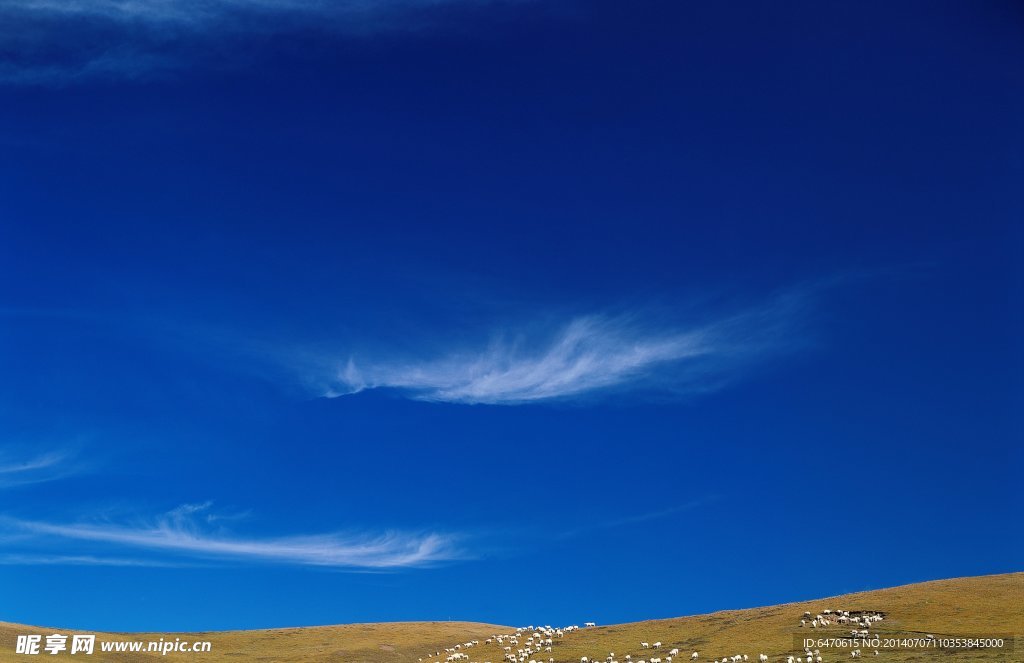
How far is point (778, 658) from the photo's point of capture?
341 ft

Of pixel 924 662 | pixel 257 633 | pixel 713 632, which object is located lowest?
pixel 924 662

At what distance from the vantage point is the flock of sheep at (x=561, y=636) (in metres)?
107

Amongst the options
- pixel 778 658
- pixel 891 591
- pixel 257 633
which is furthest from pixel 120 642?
pixel 891 591

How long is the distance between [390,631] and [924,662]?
11112cm

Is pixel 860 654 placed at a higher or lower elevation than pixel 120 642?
lower

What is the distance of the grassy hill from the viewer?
357ft

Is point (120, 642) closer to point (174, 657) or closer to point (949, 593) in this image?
point (174, 657)

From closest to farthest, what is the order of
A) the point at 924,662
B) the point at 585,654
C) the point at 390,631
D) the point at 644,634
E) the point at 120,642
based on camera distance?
the point at 924,662, the point at 585,654, the point at 644,634, the point at 120,642, the point at 390,631

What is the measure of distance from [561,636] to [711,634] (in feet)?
88.2

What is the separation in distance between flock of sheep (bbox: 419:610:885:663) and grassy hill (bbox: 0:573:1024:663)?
3.59 feet

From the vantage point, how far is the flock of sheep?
107 metres

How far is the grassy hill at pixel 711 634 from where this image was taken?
109 m

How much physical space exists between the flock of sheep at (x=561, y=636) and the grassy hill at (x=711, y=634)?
1093 mm

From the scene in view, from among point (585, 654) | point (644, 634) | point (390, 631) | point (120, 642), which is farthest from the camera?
point (390, 631)
